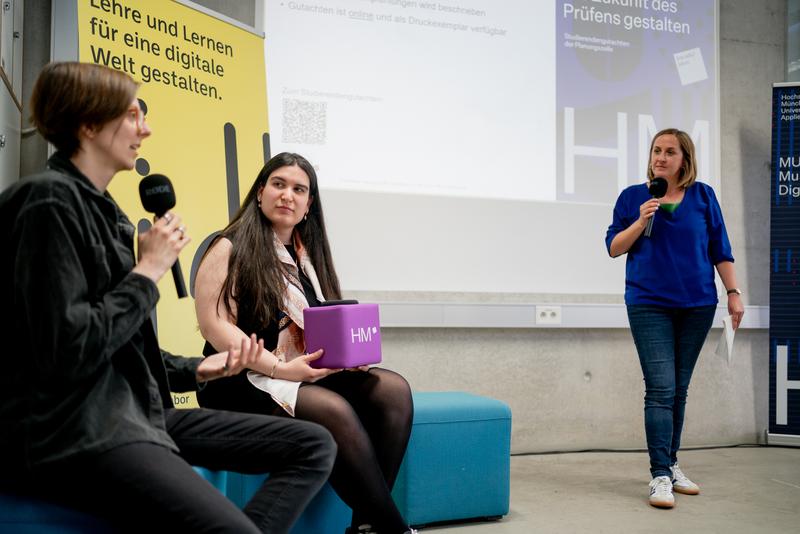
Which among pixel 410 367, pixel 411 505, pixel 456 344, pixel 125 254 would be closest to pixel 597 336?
pixel 456 344

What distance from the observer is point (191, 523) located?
44.9 inches

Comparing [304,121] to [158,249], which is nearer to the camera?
[158,249]

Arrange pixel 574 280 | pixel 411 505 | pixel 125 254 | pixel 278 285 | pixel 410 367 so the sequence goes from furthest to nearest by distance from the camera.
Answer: pixel 574 280 → pixel 410 367 → pixel 411 505 → pixel 278 285 → pixel 125 254

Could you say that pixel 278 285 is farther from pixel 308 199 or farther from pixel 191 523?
pixel 191 523

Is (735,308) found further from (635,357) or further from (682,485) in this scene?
(635,357)

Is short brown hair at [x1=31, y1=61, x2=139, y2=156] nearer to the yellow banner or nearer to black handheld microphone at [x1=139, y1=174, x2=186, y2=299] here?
black handheld microphone at [x1=139, y1=174, x2=186, y2=299]

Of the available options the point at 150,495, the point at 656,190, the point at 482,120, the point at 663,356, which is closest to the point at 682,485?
the point at 663,356

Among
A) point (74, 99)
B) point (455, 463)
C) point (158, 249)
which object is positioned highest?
point (74, 99)

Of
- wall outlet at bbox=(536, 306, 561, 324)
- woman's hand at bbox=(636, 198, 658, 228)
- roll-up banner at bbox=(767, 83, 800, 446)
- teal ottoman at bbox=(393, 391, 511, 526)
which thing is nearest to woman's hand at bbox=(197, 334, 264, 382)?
teal ottoman at bbox=(393, 391, 511, 526)

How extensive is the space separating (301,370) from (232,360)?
40 cm

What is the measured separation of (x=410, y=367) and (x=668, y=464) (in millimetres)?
1217

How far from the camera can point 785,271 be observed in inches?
150

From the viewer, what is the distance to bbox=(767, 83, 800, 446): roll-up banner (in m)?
3.79

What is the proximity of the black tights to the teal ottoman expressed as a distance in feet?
1.25
